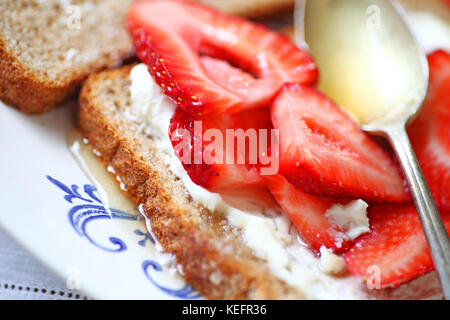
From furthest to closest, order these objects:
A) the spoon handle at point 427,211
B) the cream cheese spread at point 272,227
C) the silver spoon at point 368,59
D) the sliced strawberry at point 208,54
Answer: the silver spoon at point 368,59 < the sliced strawberry at point 208,54 < the cream cheese spread at point 272,227 < the spoon handle at point 427,211

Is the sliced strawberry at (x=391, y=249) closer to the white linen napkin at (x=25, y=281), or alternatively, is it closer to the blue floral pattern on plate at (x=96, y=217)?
the blue floral pattern on plate at (x=96, y=217)

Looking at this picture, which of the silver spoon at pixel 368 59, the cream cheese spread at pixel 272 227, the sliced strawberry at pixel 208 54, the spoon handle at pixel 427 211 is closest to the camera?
the spoon handle at pixel 427 211

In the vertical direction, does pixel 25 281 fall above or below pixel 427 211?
above

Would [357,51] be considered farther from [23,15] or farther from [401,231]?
[23,15]

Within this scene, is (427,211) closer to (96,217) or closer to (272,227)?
(272,227)

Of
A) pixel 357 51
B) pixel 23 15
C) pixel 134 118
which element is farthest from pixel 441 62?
pixel 23 15

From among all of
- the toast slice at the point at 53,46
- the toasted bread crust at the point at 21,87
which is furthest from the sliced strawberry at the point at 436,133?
the toasted bread crust at the point at 21,87

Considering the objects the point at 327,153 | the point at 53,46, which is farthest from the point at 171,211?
the point at 53,46
